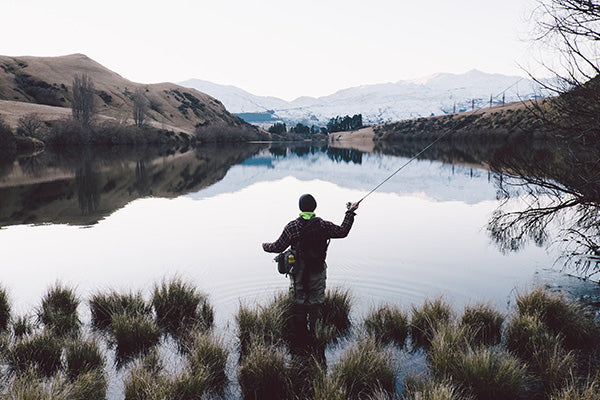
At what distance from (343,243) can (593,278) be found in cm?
710

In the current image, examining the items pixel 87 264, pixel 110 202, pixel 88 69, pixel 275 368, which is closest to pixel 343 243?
pixel 87 264

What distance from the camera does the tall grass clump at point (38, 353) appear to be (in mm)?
5992

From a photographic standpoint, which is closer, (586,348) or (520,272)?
(586,348)

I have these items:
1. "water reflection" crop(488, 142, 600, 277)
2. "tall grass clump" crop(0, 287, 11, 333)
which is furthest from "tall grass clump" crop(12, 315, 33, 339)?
"water reflection" crop(488, 142, 600, 277)

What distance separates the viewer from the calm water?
1012 cm

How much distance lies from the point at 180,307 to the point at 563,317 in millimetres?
6890

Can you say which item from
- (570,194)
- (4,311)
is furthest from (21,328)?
(570,194)

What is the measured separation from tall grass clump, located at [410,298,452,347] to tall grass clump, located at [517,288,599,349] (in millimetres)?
1345

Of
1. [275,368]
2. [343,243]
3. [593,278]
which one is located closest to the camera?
[275,368]

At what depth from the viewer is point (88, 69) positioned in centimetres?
17188

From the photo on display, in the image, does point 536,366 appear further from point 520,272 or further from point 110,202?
point 110,202

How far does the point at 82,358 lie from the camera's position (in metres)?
6.11

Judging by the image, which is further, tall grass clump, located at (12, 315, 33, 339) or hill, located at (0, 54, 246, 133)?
hill, located at (0, 54, 246, 133)

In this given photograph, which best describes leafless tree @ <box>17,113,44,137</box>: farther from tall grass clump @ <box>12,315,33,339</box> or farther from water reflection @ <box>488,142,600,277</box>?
water reflection @ <box>488,142,600,277</box>
